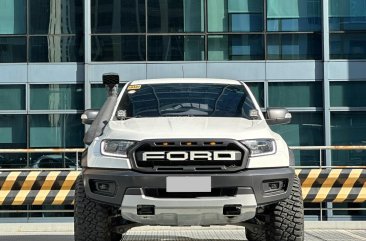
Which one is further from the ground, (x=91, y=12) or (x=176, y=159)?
(x=91, y=12)

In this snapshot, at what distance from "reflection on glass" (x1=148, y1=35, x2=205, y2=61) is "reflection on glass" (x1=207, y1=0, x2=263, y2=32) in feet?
1.99

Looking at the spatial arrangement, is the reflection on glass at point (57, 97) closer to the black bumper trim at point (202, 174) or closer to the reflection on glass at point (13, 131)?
the reflection on glass at point (13, 131)

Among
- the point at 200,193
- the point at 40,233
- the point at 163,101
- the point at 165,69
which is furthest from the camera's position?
the point at 165,69

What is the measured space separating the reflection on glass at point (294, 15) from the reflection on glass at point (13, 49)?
7.07m

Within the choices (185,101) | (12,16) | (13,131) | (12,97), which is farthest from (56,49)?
(185,101)

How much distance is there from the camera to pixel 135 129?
5582 mm

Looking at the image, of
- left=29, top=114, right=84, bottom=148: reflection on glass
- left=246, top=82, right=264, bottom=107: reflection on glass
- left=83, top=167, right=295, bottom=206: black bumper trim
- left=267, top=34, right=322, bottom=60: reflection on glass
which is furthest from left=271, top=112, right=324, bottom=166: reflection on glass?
left=83, top=167, right=295, bottom=206: black bumper trim

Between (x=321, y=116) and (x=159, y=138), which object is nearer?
(x=159, y=138)

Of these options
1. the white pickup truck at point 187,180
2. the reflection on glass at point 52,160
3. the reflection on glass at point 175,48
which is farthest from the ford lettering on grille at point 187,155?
the reflection on glass at point 175,48

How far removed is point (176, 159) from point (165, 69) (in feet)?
42.2

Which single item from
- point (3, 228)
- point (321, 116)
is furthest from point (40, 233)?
point (321, 116)

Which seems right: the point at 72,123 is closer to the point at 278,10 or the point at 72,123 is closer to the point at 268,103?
the point at 268,103

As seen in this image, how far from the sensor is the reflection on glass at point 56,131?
18000 millimetres

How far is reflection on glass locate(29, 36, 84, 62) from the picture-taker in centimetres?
1816
